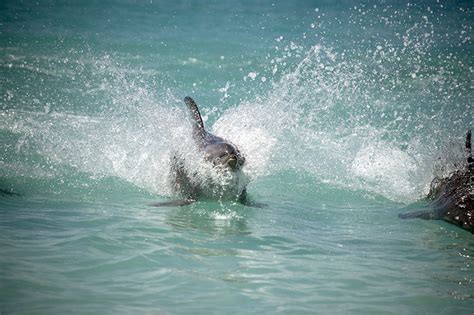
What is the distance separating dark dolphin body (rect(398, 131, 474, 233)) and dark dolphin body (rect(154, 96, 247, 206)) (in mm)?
2726

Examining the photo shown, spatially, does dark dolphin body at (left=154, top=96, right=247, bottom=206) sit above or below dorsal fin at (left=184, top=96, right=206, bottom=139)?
below

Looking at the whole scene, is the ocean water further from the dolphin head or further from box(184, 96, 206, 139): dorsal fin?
the dolphin head

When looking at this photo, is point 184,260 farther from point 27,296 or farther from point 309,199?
point 309,199

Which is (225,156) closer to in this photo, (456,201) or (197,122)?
(197,122)

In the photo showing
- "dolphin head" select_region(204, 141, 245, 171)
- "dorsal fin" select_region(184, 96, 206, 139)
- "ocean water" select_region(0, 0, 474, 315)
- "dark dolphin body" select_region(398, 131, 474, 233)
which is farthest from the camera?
"dorsal fin" select_region(184, 96, 206, 139)

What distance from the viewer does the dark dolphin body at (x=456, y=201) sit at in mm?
7995

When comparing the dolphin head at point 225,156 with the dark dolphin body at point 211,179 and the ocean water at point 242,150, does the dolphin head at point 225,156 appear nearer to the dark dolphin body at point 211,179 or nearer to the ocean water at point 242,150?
the dark dolphin body at point 211,179

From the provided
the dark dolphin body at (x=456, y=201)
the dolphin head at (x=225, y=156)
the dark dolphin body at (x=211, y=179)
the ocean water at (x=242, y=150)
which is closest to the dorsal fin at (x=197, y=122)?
the dark dolphin body at (x=211, y=179)

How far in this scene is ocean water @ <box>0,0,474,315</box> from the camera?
15.9 ft

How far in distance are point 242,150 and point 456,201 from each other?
3.90m

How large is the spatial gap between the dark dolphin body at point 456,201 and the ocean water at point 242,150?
268mm

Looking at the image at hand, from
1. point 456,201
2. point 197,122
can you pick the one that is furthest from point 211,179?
point 456,201

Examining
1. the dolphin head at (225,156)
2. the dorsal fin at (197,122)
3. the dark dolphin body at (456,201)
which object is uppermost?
the dorsal fin at (197,122)

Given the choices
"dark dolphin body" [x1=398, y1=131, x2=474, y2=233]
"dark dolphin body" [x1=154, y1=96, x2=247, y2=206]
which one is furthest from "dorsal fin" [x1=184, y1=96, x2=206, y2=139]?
"dark dolphin body" [x1=398, y1=131, x2=474, y2=233]
